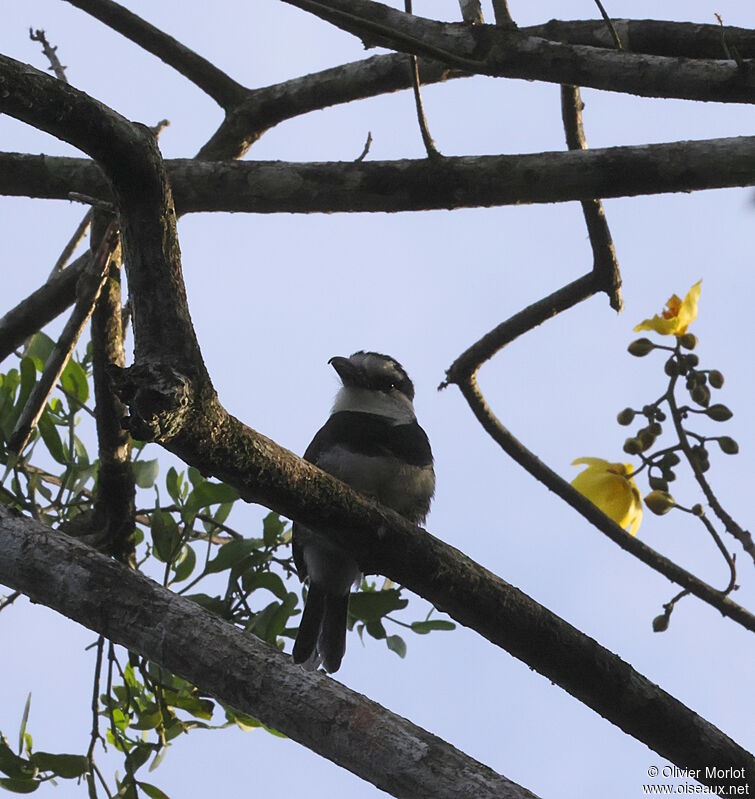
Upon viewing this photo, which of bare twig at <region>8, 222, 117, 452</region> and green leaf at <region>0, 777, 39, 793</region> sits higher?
bare twig at <region>8, 222, 117, 452</region>

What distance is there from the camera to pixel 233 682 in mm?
2244

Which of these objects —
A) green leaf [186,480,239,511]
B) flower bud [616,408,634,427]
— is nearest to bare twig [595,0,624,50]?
flower bud [616,408,634,427]

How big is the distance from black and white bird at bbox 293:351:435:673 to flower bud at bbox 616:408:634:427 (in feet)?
2.53

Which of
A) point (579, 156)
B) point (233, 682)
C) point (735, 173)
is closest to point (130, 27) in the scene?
point (579, 156)

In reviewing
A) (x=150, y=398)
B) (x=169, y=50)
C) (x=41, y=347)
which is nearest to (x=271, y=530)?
(x=41, y=347)

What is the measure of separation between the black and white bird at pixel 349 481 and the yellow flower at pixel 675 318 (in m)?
0.96

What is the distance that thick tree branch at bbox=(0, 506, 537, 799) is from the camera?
2.06m

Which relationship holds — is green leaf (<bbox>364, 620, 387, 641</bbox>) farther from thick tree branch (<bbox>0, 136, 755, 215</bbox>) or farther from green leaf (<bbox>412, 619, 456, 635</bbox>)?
thick tree branch (<bbox>0, 136, 755, 215</bbox>)

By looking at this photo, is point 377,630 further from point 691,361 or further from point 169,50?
point 169,50

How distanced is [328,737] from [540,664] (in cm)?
56

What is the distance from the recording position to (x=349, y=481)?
371 cm

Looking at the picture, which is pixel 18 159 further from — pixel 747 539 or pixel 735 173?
pixel 747 539

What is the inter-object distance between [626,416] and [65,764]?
1.75 metres

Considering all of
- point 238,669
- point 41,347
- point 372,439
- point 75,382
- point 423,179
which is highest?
point 423,179
